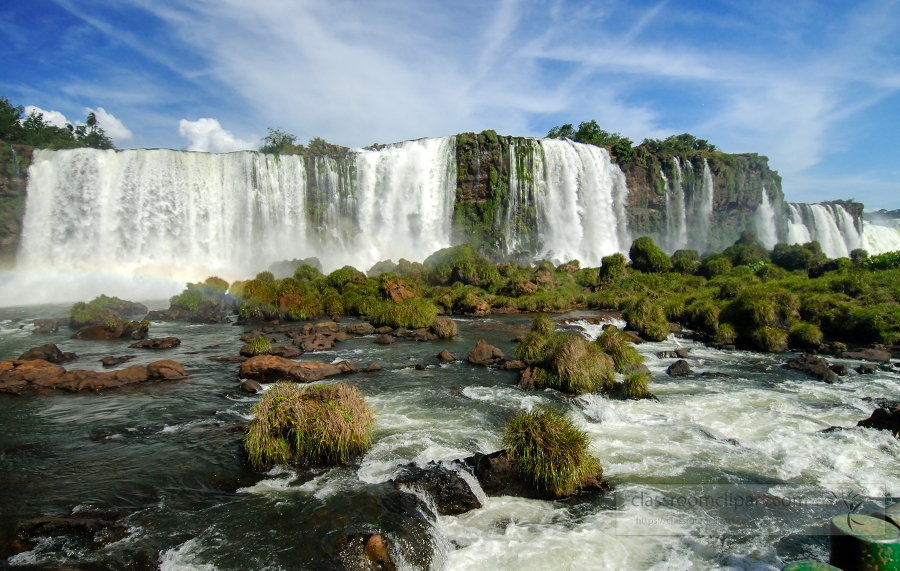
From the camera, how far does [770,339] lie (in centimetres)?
1855

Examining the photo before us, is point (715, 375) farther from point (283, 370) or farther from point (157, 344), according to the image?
point (157, 344)

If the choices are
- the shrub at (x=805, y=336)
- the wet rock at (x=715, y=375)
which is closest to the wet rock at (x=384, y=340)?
the wet rock at (x=715, y=375)

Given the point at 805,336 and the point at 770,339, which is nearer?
the point at 770,339

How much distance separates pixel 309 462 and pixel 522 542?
4.17 meters

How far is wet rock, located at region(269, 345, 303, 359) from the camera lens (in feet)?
59.1

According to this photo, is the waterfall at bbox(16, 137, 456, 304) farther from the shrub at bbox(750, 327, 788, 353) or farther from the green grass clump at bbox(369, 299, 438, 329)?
the shrub at bbox(750, 327, 788, 353)

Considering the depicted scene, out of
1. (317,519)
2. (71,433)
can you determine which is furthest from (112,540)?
(71,433)

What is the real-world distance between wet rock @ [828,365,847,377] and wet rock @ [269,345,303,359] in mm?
17029

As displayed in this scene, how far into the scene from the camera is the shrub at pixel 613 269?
3522 centimetres

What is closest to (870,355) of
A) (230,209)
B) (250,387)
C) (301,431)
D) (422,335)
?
(422,335)

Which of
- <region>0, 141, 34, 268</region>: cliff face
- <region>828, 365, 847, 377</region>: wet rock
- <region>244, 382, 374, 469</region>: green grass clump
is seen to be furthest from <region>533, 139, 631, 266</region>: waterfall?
<region>244, 382, 374, 469</region>: green grass clump

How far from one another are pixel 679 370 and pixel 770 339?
571 centimetres

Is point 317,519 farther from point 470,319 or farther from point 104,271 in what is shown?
point 104,271

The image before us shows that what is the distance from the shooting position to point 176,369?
15.4 metres
